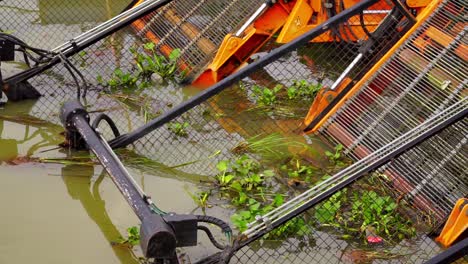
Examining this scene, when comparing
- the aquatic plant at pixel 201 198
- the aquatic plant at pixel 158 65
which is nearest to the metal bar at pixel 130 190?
the aquatic plant at pixel 201 198

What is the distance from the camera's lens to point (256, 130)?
21.9 feet

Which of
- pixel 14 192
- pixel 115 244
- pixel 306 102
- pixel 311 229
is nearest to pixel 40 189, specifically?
pixel 14 192

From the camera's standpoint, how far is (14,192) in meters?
5.64

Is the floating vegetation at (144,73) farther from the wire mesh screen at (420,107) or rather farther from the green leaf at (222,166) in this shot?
the wire mesh screen at (420,107)

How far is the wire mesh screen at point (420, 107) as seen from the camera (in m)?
5.65

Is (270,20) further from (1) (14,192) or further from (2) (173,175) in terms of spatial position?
(1) (14,192)

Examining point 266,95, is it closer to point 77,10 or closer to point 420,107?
point 420,107

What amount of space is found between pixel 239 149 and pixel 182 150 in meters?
0.43

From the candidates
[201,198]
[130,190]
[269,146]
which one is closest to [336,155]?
[269,146]

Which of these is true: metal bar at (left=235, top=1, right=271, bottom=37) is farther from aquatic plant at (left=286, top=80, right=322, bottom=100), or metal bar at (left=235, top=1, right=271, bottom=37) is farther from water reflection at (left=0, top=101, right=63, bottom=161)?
water reflection at (left=0, top=101, right=63, bottom=161)

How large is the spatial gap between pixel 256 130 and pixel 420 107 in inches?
52.5

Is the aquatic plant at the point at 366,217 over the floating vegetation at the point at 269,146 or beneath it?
over

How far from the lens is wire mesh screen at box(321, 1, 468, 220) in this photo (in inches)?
223

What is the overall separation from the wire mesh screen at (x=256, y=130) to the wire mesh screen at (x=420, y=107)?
0.09m
